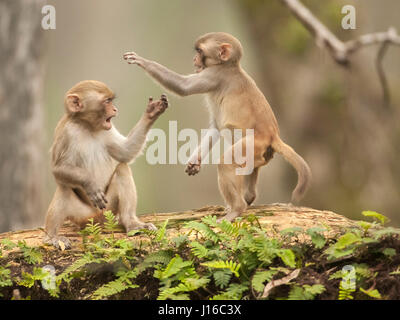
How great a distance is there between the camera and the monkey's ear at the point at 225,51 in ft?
26.4

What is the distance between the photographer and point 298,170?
7508 mm

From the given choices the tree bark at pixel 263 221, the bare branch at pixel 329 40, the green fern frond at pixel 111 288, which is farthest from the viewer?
the bare branch at pixel 329 40

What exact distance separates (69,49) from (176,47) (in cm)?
443

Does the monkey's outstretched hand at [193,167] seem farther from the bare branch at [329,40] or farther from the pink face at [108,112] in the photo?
the bare branch at [329,40]

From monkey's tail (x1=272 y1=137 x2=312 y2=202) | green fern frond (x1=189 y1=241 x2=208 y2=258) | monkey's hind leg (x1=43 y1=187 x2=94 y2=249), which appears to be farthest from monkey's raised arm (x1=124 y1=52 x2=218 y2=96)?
green fern frond (x1=189 y1=241 x2=208 y2=258)

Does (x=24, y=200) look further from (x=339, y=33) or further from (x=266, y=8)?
(x=339, y=33)

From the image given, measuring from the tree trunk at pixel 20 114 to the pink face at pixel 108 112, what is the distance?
4.92 metres

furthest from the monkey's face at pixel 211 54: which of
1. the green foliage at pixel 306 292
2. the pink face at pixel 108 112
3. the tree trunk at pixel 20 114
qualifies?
the tree trunk at pixel 20 114

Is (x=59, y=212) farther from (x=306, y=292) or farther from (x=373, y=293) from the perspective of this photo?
(x=373, y=293)

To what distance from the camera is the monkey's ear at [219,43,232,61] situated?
317 inches

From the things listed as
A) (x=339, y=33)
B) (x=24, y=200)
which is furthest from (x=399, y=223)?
(x=24, y=200)

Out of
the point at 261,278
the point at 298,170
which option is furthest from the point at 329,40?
the point at 261,278

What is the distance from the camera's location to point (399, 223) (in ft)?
35.7

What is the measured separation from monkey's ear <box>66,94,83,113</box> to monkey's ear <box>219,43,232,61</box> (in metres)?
1.94
